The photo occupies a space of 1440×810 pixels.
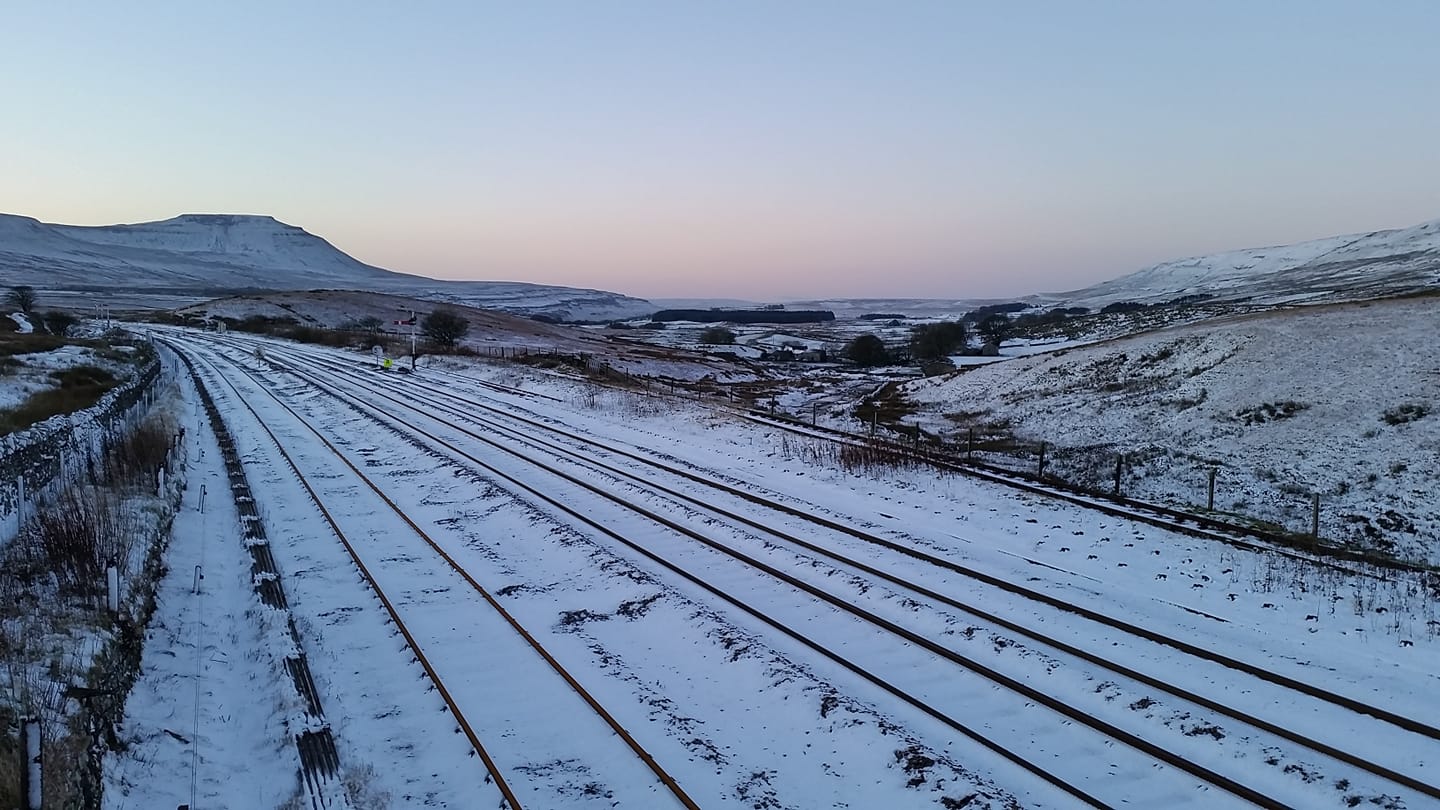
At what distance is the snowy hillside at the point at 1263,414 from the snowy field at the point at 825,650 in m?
5.74

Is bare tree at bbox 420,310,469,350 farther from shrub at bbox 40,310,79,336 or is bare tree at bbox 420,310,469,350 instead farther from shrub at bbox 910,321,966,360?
shrub at bbox 910,321,966,360

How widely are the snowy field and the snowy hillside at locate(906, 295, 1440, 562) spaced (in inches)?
226

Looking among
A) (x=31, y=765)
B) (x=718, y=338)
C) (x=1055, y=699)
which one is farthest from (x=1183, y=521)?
(x=718, y=338)

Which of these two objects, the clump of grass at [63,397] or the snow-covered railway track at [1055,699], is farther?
the clump of grass at [63,397]

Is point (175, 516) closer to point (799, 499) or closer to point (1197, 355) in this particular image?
point (799, 499)

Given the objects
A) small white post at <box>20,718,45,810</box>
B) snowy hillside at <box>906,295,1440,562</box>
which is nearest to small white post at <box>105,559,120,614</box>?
small white post at <box>20,718,45,810</box>

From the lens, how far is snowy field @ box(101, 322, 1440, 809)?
7344 millimetres

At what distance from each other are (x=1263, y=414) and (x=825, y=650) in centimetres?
2238

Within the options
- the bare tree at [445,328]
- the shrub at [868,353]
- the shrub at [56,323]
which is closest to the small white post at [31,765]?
the bare tree at [445,328]

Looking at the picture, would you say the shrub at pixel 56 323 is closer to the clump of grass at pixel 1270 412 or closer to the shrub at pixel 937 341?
the shrub at pixel 937 341

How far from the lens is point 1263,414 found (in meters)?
25.3

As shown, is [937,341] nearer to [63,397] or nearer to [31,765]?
[63,397]

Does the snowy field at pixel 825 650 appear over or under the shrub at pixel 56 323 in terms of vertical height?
under

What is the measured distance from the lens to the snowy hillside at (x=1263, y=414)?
18.6 m
